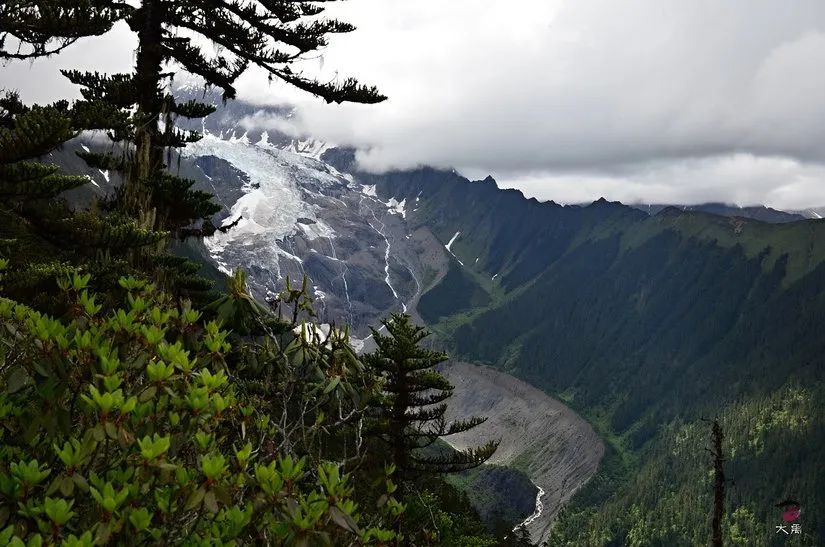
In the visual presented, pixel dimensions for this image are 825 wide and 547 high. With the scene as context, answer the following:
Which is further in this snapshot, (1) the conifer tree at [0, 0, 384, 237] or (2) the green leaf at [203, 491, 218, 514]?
(1) the conifer tree at [0, 0, 384, 237]

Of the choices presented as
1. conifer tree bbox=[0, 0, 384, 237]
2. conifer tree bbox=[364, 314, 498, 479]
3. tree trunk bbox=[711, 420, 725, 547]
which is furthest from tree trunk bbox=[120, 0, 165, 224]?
tree trunk bbox=[711, 420, 725, 547]

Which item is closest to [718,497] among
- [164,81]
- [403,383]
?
[403,383]

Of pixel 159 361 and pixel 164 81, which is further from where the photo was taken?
pixel 164 81

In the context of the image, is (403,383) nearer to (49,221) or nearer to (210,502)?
(49,221)

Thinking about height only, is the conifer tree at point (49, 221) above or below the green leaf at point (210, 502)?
above

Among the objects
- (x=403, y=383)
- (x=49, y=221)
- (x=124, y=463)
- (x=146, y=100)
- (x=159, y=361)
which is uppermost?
(x=146, y=100)

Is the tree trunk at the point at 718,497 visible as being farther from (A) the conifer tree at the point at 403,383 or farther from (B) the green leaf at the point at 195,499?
(B) the green leaf at the point at 195,499

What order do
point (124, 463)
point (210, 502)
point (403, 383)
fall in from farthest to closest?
point (403, 383) < point (124, 463) < point (210, 502)

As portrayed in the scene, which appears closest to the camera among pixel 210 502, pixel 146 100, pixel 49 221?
pixel 210 502

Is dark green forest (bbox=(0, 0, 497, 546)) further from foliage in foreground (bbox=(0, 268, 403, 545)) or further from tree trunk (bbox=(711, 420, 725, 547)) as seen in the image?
tree trunk (bbox=(711, 420, 725, 547))

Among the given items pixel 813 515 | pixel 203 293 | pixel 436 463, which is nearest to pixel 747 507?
pixel 813 515

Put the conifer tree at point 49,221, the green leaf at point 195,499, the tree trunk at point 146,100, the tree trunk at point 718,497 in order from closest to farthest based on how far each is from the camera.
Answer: the green leaf at point 195,499 < the conifer tree at point 49,221 < the tree trunk at point 146,100 < the tree trunk at point 718,497

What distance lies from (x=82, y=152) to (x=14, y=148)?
21.1 feet

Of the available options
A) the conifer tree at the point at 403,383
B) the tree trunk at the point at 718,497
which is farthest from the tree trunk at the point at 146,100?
the tree trunk at the point at 718,497
